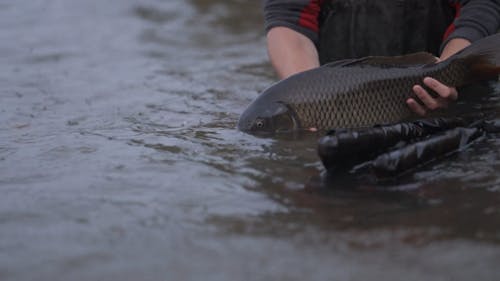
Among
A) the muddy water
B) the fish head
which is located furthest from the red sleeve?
the fish head

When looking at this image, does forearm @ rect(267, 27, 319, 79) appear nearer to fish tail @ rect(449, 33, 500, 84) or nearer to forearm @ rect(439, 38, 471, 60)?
forearm @ rect(439, 38, 471, 60)

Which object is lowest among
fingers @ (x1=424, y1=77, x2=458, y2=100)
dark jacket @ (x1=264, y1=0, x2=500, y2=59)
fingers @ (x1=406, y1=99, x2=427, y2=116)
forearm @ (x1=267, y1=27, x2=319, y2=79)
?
fingers @ (x1=406, y1=99, x2=427, y2=116)

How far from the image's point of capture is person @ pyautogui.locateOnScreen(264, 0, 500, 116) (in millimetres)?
3859

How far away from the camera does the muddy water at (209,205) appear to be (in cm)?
173

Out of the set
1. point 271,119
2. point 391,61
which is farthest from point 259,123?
point 391,61

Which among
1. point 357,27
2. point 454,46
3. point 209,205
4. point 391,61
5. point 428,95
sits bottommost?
point 209,205

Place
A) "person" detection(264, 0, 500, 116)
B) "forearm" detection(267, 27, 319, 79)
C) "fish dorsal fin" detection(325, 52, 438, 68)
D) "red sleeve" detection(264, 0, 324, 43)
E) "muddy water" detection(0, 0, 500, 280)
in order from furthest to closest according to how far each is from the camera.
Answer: "red sleeve" detection(264, 0, 324, 43) → "person" detection(264, 0, 500, 116) → "forearm" detection(267, 27, 319, 79) → "fish dorsal fin" detection(325, 52, 438, 68) → "muddy water" detection(0, 0, 500, 280)

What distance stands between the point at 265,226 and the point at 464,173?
76 cm

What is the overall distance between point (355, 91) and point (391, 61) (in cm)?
26

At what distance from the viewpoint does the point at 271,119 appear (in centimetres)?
303

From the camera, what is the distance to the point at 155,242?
188cm

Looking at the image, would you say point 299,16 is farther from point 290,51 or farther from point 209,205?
point 209,205

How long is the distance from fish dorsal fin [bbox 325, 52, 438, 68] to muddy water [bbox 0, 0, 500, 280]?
0.39 m

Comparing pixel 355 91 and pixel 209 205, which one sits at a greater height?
pixel 355 91
